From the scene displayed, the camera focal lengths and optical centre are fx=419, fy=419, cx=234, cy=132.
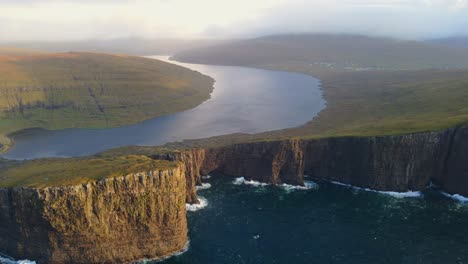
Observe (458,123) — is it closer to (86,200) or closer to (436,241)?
(436,241)

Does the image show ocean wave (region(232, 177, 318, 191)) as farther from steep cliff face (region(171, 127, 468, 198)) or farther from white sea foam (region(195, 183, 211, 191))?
white sea foam (region(195, 183, 211, 191))

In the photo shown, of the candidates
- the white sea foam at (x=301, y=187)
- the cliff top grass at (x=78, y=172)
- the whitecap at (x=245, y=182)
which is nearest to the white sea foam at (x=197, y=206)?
the whitecap at (x=245, y=182)

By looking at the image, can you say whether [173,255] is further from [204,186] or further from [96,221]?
[204,186]

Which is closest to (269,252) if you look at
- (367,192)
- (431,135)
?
(367,192)

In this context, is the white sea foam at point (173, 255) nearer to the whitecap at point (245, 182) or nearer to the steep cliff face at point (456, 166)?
the whitecap at point (245, 182)

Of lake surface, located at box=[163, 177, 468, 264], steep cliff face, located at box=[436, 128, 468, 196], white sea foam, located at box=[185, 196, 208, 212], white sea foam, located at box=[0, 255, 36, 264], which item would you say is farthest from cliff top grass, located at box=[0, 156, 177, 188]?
steep cliff face, located at box=[436, 128, 468, 196]
